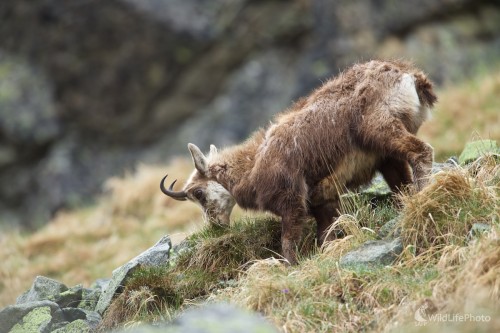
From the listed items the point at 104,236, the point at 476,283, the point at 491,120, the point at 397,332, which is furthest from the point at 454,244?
the point at 104,236

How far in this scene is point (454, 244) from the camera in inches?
245

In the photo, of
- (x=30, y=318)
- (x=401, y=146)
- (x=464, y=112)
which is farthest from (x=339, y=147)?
(x=464, y=112)

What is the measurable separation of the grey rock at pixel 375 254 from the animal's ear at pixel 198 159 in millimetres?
2473

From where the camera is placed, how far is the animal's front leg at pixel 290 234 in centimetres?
737

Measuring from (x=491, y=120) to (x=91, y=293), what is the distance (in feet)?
30.6

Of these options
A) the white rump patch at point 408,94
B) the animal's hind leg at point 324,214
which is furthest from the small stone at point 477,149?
the animal's hind leg at point 324,214

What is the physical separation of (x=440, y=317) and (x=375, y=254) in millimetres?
1365

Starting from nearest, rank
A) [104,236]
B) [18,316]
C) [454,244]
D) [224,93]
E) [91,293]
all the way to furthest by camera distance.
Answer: [454,244]
[18,316]
[91,293]
[104,236]
[224,93]

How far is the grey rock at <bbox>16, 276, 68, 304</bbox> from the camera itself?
25.2 feet

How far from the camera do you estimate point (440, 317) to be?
518cm

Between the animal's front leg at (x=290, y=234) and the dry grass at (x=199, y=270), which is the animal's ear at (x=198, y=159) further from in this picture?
the animal's front leg at (x=290, y=234)

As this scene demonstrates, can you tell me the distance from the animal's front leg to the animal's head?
121 cm

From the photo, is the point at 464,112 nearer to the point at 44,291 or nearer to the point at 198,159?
the point at 198,159

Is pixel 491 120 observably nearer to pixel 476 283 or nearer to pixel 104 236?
pixel 104 236
